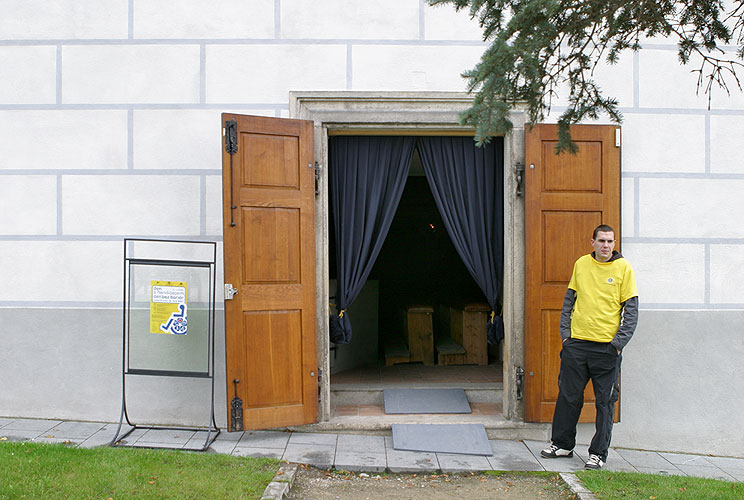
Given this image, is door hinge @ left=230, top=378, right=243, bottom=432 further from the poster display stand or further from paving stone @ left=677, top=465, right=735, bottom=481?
paving stone @ left=677, top=465, right=735, bottom=481

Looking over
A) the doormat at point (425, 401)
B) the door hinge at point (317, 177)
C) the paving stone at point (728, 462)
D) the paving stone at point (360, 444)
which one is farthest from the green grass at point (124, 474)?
the paving stone at point (728, 462)

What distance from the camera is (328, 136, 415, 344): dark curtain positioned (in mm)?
5094

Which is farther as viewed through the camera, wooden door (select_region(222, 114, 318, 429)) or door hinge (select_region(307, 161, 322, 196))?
door hinge (select_region(307, 161, 322, 196))

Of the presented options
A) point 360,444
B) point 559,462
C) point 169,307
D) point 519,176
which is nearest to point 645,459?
point 559,462

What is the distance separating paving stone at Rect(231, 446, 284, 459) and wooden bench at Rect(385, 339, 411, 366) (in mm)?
2407

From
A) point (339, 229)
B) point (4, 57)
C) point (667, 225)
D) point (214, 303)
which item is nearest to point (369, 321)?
point (339, 229)

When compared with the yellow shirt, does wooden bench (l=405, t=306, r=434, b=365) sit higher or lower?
lower

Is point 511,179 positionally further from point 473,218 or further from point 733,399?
point 733,399

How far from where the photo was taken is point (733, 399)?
502cm

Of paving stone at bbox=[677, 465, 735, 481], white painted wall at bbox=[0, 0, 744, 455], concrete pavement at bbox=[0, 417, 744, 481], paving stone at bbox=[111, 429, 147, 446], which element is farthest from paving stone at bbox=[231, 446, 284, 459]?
paving stone at bbox=[677, 465, 735, 481]

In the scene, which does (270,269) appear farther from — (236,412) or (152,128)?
(152,128)

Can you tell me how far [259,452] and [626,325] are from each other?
2.78m

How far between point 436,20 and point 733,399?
4.07 meters

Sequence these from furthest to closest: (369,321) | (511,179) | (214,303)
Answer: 1. (369,321)
2. (511,179)
3. (214,303)
